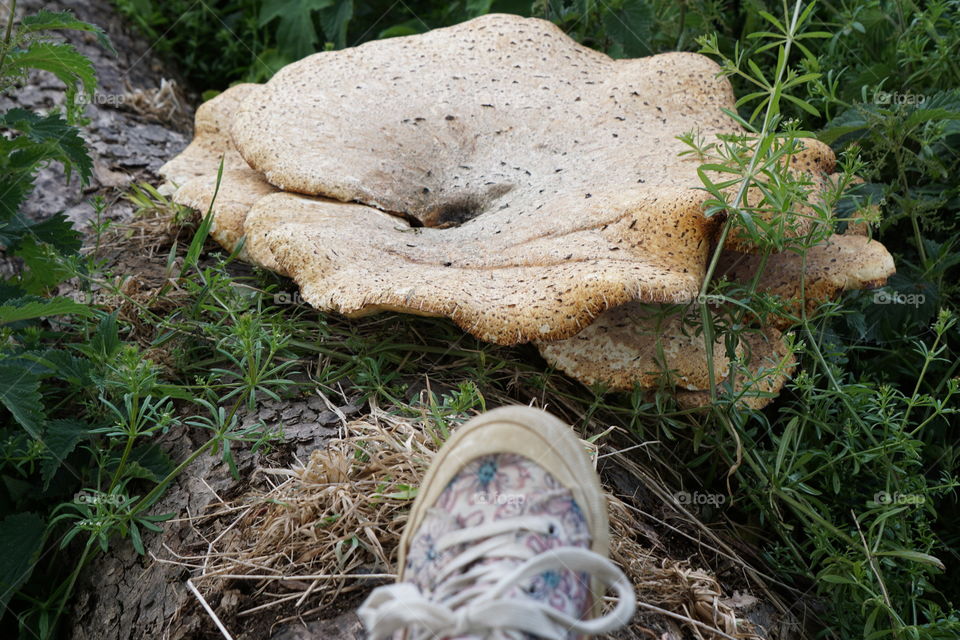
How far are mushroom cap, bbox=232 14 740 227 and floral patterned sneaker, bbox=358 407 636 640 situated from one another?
3.81 feet

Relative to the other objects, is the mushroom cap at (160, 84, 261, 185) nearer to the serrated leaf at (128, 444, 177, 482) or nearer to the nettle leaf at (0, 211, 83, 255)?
the nettle leaf at (0, 211, 83, 255)

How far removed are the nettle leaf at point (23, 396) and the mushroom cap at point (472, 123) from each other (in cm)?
107

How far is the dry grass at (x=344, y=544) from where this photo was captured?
1910 mm

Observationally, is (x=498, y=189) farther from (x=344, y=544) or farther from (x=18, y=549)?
(x=18, y=549)

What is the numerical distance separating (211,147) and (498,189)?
141 cm

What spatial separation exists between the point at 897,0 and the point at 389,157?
2.31m

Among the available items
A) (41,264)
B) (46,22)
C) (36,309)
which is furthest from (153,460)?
(46,22)

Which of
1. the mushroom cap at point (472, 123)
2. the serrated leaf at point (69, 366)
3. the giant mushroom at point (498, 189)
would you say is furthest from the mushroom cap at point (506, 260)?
the serrated leaf at point (69, 366)

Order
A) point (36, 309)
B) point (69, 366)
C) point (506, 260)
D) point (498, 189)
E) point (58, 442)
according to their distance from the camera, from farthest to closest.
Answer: point (498, 189) < point (506, 260) < point (69, 366) < point (58, 442) < point (36, 309)

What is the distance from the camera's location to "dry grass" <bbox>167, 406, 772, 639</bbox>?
1910mm

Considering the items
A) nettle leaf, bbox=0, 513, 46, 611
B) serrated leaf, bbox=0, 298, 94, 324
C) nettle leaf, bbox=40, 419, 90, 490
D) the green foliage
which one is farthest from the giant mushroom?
nettle leaf, bbox=0, 513, 46, 611

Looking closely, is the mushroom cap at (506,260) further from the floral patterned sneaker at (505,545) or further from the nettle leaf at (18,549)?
the nettle leaf at (18,549)

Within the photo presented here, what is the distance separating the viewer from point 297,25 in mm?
4309

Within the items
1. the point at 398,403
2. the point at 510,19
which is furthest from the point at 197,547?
the point at 510,19
